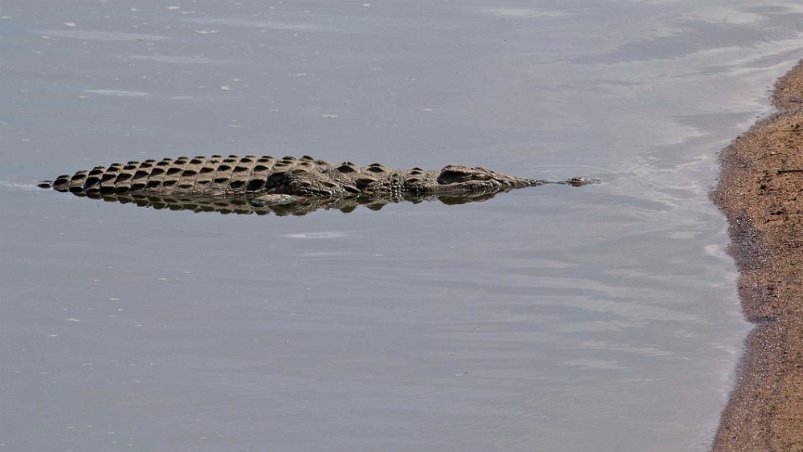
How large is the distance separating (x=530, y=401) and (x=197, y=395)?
1.90m

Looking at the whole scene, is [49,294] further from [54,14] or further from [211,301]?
[54,14]

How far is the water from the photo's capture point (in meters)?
7.85

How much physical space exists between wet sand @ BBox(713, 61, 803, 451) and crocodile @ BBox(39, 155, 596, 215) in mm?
1531

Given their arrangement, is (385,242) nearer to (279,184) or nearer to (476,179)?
(476,179)

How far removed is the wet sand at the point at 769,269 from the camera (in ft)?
24.4

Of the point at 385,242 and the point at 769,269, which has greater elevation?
the point at 769,269

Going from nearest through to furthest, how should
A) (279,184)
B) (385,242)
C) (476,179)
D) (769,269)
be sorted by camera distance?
1. (769,269)
2. (385,242)
3. (476,179)
4. (279,184)

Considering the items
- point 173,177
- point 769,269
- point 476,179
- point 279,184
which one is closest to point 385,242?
point 476,179

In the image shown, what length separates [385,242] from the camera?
10.9m

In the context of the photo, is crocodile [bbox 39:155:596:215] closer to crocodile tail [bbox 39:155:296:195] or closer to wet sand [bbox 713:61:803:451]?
crocodile tail [bbox 39:155:296:195]

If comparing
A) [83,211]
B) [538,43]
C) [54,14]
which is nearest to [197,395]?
[83,211]

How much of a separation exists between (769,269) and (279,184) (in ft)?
15.4

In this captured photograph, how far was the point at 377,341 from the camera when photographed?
8.77 m

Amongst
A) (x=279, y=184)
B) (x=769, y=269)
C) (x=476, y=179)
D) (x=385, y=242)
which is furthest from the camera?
(x=279, y=184)
